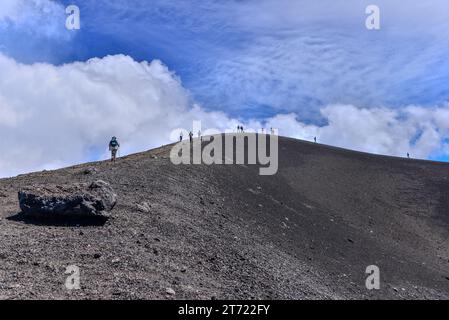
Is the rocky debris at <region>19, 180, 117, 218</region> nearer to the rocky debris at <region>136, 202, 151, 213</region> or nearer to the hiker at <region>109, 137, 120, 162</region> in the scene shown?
the rocky debris at <region>136, 202, 151, 213</region>

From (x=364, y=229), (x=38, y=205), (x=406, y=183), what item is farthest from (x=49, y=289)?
(x=406, y=183)

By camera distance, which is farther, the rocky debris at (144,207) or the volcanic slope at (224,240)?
the rocky debris at (144,207)

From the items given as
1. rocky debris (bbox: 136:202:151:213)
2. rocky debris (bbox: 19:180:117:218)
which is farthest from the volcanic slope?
rocky debris (bbox: 19:180:117:218)

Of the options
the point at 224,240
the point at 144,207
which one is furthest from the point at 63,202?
the point at 224,240

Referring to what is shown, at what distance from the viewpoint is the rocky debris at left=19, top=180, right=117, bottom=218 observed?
13.2 metres

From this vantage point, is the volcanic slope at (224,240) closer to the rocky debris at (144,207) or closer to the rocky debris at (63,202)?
the rocky debris at (144,207)

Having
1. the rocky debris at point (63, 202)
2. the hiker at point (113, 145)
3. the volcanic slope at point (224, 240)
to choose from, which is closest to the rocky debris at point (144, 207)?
the volcanic slope at point (224, 240)

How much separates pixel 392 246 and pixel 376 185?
14.3 meters

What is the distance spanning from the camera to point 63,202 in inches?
521

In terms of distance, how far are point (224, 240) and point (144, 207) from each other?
10.1ft

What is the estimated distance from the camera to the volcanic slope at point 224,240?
33.8 feet

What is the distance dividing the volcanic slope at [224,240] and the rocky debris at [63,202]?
34cm

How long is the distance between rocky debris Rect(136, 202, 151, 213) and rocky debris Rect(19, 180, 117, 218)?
5.31ft

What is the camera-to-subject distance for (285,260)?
602 inches
